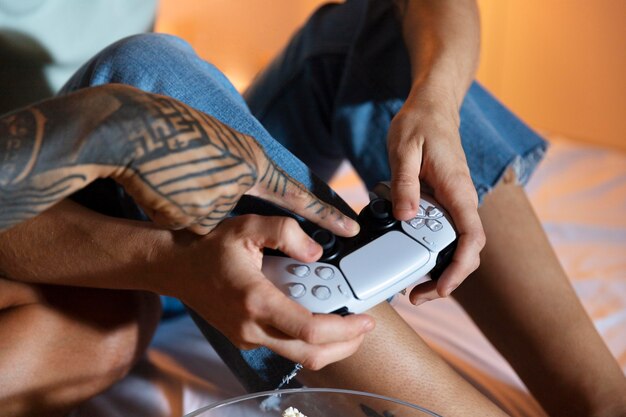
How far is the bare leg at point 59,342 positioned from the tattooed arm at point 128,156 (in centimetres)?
16

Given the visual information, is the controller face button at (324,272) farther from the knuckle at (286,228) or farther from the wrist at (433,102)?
the wrist at (433,102)

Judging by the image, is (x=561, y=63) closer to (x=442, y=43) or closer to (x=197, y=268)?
(x=442, y=43)

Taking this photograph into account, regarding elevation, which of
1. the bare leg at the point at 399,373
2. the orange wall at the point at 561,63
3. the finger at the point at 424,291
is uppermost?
the finger at the point at 424,291

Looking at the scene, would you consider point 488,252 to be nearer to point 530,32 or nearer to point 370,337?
point 370,337

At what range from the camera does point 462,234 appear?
506 mm

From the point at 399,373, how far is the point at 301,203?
15 centimetres

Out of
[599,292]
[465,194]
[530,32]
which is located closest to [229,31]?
[530,32]

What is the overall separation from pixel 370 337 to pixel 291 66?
36 centimetres

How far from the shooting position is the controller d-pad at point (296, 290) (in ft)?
1.43

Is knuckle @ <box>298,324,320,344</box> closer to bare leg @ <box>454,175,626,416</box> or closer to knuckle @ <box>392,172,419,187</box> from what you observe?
knuckle @ <box>392,172,419,187</box>

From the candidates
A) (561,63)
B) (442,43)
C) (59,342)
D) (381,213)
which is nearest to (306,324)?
(381,213)

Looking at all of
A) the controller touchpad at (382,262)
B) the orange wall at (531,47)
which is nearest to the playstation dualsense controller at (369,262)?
the controller touchpad at (382,262)

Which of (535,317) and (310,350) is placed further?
(535,317)

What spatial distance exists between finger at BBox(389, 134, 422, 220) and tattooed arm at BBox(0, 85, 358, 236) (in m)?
0.10
